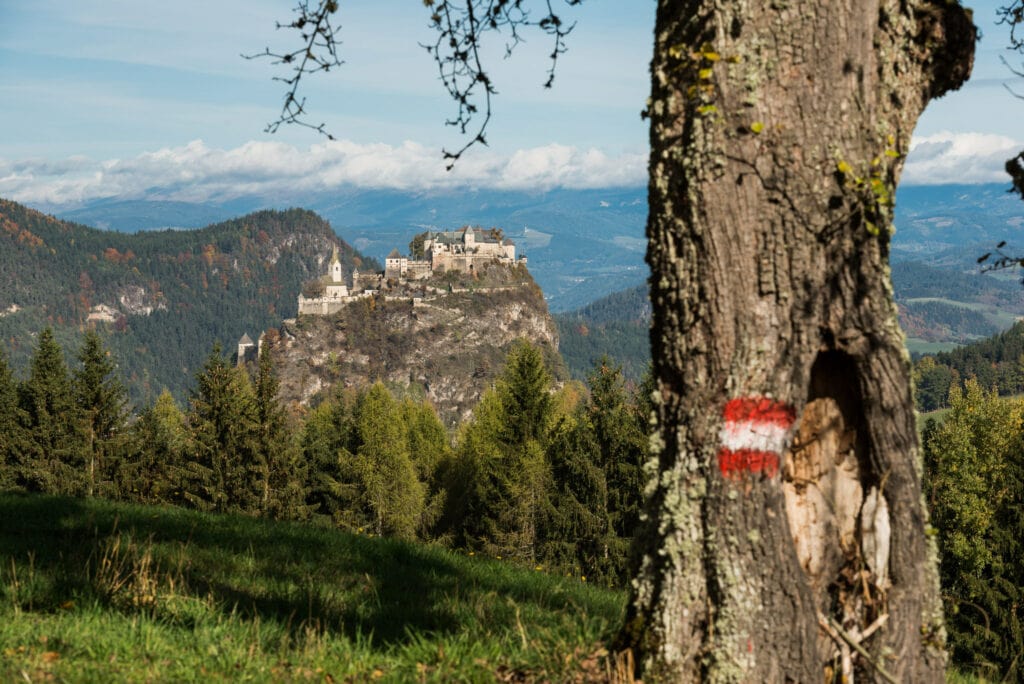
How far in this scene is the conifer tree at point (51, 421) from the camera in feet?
111

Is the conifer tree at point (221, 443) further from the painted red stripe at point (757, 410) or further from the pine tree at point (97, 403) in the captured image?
the painted red stripe at point (757, 410)

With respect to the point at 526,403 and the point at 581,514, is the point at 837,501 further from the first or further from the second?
the point at 526,403

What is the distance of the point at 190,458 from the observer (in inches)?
1534

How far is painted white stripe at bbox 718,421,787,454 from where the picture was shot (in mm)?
3932

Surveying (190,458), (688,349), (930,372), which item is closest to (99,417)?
(190,458)

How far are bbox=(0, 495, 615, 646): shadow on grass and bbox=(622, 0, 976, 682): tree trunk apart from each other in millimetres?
1914

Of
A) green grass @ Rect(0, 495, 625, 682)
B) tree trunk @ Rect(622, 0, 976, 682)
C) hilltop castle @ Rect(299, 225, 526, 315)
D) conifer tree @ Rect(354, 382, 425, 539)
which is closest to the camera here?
tree trunk @ Rect(622, 0, 976, 682)

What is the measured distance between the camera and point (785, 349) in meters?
3.94

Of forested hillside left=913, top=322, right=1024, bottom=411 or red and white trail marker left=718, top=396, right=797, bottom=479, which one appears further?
forested hillside left=913, top=322, right=1024, bottom=411

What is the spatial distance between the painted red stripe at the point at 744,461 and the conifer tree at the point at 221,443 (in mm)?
34125

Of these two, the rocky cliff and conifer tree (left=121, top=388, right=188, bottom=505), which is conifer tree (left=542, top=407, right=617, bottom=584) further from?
the rocky cliff

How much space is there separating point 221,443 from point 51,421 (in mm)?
6487

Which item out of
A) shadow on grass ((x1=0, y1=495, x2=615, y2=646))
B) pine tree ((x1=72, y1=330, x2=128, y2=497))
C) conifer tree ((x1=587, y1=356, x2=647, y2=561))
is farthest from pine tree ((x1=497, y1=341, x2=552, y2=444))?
shadow on grass ((x1=0, y1=495, x2=615, y2=646))

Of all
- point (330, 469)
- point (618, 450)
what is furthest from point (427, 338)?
point (618, 450)
